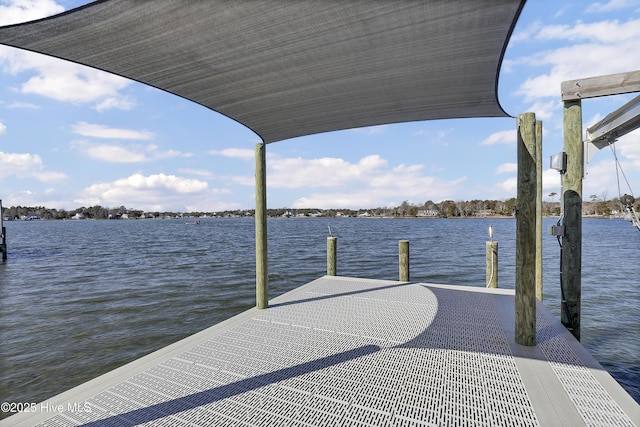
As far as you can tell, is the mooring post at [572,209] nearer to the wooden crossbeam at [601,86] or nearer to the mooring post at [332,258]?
the wooden crossbeam at [601,86]

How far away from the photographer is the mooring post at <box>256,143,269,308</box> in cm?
402

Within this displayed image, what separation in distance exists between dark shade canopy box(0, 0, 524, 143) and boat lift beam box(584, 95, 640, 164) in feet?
3.48

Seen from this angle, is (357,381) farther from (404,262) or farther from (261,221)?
(404,262)

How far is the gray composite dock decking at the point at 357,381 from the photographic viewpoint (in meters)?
1.92

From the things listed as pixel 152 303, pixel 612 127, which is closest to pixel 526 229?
pixel 612 127

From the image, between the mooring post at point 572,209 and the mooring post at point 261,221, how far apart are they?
3569 mm

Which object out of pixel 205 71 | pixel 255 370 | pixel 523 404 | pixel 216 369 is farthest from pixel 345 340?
pixel 205 71

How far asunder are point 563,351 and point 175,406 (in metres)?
3.22

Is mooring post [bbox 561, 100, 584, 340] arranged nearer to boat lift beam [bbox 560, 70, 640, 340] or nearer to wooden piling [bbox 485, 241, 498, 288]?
boat lift beam [bbox 560, 70, 640, 340]

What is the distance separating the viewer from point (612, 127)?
3287mm

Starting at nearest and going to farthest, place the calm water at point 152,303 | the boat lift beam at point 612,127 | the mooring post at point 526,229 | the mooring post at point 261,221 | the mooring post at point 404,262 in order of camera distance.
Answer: the mooring post at point 526,229
the boat lift beam at point 612,127
the mooring post at point 261,221
the calm water at point 152,303
the mooring post at point 404,262

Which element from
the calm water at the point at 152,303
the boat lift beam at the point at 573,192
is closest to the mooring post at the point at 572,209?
the boat lift beam at the point at 573,192

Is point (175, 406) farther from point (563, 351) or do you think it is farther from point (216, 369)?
point (563, 351)

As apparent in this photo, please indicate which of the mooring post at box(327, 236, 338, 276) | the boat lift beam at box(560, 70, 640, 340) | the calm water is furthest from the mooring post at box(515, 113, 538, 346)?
the mooring post at box(327, 236, 338, 276)
